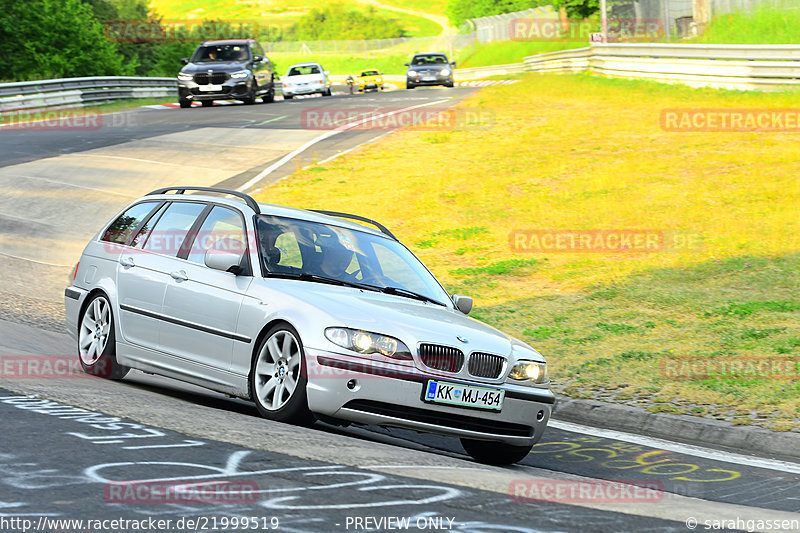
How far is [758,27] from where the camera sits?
32094mm

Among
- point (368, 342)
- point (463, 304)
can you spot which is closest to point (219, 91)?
point (463, 304)

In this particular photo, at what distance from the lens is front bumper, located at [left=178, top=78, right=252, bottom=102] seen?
111ft

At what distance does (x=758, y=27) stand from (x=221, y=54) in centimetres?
1694

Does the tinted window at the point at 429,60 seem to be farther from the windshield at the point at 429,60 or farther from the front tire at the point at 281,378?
the front tire at the point at 281,378

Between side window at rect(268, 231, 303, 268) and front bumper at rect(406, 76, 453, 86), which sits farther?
front bumper at rect(406, 76, 453, 86)

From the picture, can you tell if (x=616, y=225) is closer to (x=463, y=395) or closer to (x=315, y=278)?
(x=315, y=278)

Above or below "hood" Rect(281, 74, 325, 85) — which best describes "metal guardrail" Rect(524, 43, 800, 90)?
below

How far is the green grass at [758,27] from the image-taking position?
3056cm

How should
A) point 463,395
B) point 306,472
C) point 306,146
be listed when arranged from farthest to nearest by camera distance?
point 306,146
point 463,395
point 306,472

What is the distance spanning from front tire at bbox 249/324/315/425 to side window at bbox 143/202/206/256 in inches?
62.5

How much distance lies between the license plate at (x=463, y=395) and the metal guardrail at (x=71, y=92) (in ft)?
94.7

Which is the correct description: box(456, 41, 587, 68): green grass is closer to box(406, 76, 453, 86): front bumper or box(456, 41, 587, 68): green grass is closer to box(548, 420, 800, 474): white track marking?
box(406, 76, 453, 86): front bumper

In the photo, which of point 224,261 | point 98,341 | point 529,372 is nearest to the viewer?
point 529,372

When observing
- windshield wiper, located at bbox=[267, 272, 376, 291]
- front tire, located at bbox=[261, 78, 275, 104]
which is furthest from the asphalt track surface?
front tire, located at bbox=[261, 78, 275, 104]
